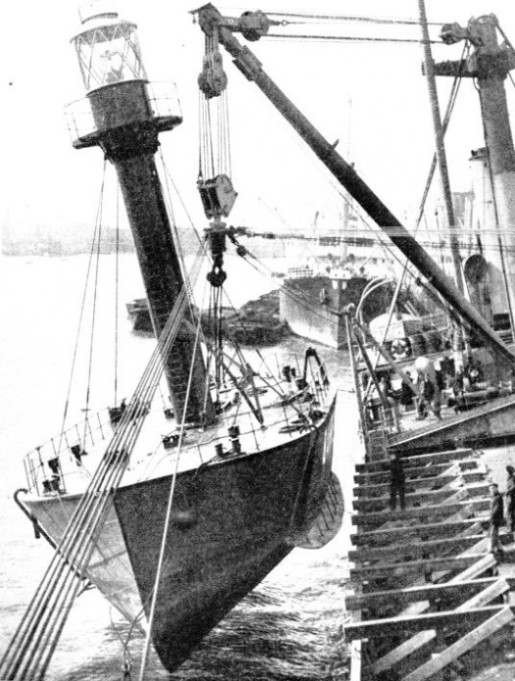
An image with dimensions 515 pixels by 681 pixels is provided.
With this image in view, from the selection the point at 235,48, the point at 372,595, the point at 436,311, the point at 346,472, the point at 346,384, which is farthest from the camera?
the point at 436,311

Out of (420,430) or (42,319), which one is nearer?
(420,430)

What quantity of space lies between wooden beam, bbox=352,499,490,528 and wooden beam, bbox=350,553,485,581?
151 cm

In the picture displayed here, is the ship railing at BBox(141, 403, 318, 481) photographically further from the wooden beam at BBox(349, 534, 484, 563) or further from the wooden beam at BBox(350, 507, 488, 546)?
the wooden beam at BBox(349, 534, 484, 563)

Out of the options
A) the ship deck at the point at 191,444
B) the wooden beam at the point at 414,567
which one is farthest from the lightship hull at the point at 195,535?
the wooden beam at the point at 414,567

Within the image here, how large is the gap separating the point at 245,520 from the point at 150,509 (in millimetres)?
2495

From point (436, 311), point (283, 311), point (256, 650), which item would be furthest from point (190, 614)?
point (283, 311)

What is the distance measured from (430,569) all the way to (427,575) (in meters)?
1.98

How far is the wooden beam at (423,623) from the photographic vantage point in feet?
33.2

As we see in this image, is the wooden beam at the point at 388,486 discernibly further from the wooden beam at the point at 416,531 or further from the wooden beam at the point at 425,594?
the wooden beam at the point at 425,594

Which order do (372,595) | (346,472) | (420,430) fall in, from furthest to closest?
(346,472) → (420,430) → (372,595)

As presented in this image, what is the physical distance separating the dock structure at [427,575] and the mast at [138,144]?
20.7ft

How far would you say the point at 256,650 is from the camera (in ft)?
58.5

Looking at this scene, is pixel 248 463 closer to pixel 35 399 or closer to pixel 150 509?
pixel 150 509

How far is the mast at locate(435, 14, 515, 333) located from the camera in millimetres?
21391
